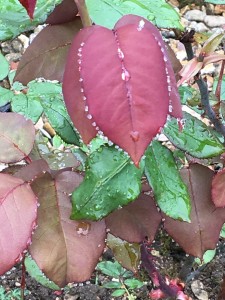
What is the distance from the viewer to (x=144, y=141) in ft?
1.68

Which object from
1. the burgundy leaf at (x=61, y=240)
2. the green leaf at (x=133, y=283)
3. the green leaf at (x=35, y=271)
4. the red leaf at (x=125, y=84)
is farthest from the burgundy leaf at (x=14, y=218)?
the green leaf at (x=133, y=283)

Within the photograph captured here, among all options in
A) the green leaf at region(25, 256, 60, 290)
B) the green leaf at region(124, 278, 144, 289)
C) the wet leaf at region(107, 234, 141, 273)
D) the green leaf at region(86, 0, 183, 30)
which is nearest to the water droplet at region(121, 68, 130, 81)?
the green leaf at region(86, 0, 183, 30)

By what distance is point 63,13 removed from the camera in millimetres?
771

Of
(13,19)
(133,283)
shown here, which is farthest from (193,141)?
(133,283)

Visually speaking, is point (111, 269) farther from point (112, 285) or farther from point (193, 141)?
point (193, 141)

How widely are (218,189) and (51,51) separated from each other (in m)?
0.30

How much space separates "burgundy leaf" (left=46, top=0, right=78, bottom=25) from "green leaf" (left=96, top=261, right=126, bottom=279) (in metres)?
0.78

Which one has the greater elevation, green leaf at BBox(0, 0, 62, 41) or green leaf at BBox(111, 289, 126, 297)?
green leaf at BBox(0, 0, 62, 41)

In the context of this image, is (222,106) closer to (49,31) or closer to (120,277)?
(49,31)

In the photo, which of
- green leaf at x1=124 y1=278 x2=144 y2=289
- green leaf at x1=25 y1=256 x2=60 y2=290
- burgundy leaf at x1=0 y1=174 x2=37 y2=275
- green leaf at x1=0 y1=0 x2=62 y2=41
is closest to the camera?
burgundy leaf at x1=0 y1=174 x2=37 y2=275

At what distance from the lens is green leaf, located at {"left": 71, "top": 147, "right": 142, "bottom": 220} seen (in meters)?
0.73

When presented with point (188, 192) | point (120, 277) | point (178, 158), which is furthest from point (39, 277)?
point (188, 192)

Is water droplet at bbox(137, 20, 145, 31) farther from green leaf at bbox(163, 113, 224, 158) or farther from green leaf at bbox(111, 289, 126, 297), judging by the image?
green leaf at bbox(111, 289, 126, 297)

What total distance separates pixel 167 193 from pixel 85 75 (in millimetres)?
266
